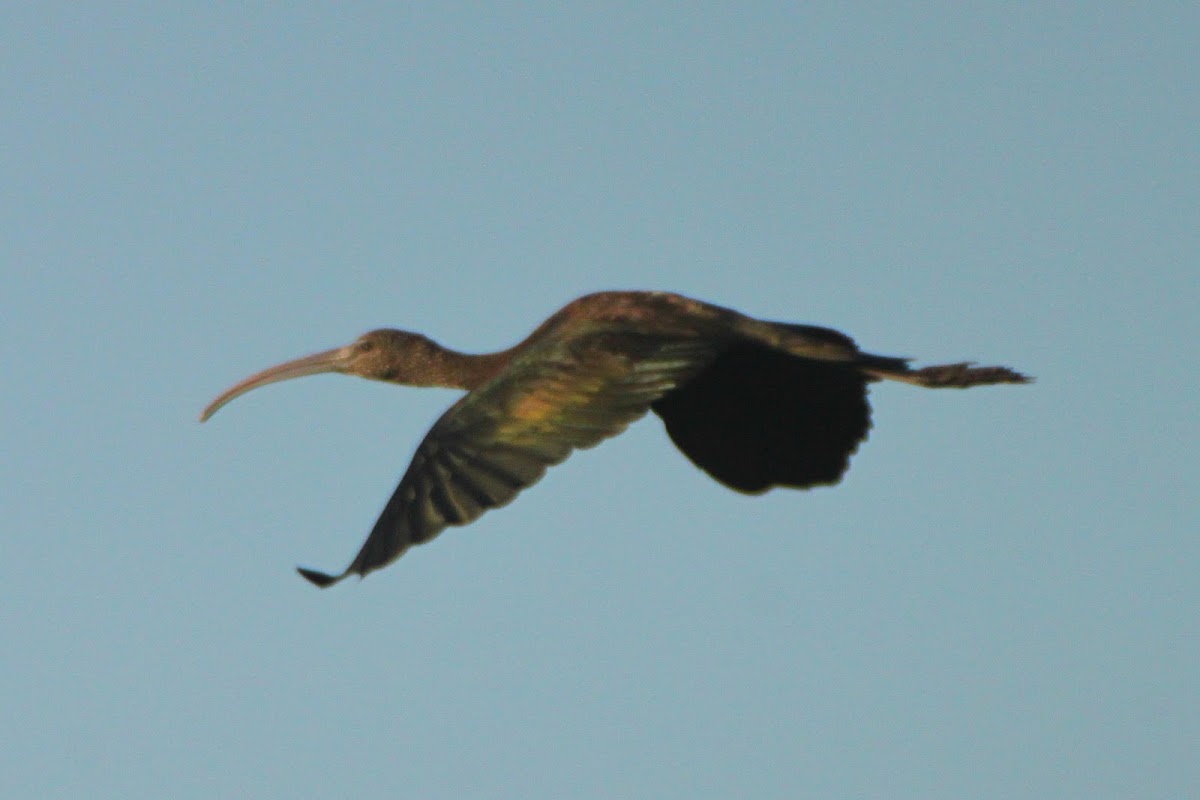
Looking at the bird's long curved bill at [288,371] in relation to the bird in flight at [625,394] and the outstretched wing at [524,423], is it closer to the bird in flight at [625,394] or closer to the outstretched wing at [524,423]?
the bird in flight at [625,394]

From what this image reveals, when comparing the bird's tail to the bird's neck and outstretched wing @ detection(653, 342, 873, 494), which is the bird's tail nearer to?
outstretched wing @ detection(653, 342, 873, 494)

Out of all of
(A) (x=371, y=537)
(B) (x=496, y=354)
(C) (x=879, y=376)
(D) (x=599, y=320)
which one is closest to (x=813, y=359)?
(C) (x=879, y=376)

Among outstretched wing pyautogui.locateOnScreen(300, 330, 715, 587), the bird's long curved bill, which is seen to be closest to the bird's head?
the bird's long curved bill

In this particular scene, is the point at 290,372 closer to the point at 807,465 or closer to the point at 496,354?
the point at 496,354

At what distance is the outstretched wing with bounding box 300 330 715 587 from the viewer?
10828 mm

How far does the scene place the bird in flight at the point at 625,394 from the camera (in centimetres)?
1103

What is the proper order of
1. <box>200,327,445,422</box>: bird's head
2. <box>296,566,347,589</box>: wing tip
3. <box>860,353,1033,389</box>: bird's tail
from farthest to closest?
<box>200,327,445,422</box>: bird's head < <box>860,353,1033,389</box>: bird's tail < <box>296,566,347,589</box>: wing tip

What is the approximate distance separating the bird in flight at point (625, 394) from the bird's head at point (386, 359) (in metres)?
0.01

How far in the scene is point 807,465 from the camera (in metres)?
13.5

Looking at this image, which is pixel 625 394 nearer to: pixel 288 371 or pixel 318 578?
pixel 318 578

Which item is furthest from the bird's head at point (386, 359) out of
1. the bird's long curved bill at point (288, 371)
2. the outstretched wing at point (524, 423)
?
the outstretched wing at point (524, 423)

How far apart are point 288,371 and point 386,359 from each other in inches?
48.5

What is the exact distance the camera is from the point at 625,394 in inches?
454

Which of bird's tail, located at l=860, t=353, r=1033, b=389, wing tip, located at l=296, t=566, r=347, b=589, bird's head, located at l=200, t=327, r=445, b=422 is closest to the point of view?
wing tip, located at l=296, t=566, r=347, b=589
